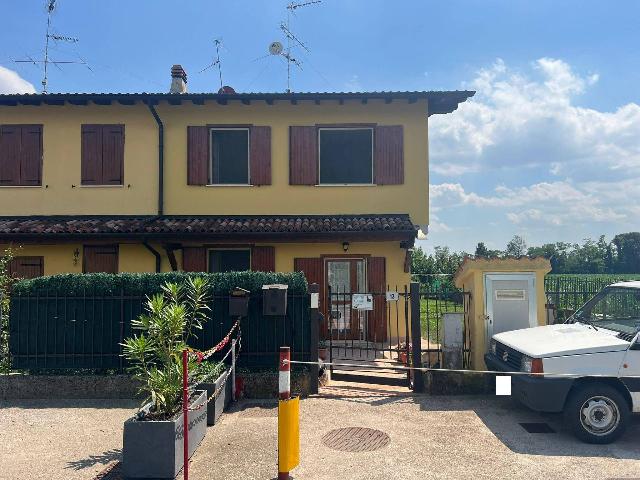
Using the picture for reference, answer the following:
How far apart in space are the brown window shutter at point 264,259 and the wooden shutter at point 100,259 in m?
3.45

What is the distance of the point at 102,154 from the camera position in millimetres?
11336

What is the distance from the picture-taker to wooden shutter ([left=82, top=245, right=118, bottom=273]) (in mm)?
10805

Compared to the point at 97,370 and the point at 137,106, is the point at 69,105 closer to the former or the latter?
the point at 137,106

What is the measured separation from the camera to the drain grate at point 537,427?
18.2 ft

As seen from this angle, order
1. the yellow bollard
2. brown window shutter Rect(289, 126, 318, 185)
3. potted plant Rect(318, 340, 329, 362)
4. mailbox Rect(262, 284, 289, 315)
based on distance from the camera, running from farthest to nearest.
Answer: brown window shutter Rect(289, 126, 318, 185)
potted plant Rect(318, 340, 329, 362)
mailbox Rect(262, 284, 289, 315)
the yellow bollard

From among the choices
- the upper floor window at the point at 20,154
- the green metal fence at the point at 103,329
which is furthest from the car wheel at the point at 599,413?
the upper floor window at the point at 20,154

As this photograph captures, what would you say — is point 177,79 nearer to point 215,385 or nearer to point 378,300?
point 378,300

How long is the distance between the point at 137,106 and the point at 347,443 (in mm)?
9811

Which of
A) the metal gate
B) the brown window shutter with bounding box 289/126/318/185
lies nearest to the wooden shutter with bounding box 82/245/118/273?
the brown window shutter with bounding box 289/126/318/185

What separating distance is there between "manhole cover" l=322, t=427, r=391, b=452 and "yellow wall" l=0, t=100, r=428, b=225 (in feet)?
20.8

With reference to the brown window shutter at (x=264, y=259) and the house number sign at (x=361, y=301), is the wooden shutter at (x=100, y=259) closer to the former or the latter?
the brown window shutter at (x=264, y=259)

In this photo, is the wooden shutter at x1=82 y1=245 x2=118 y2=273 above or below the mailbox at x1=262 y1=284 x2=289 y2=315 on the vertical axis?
above

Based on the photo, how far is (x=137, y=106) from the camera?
11.3 metres

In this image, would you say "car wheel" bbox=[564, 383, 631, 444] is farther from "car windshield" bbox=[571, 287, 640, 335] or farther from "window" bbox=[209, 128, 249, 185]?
"window" bbox=[209, 128, 249, 185]
